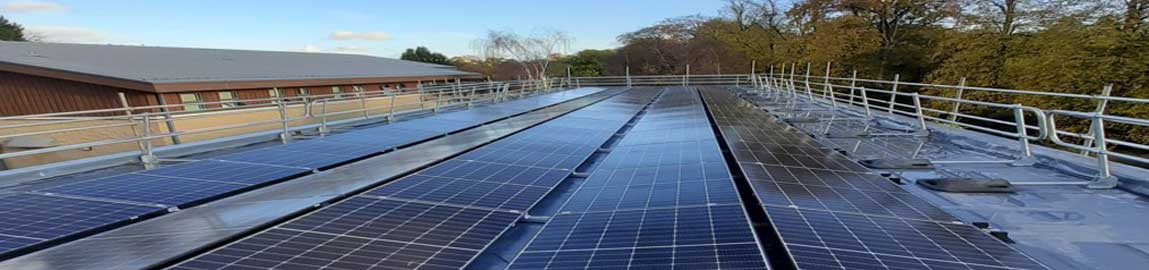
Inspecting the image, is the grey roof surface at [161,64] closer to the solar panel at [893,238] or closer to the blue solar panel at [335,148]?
A: the blue solar panel at [335,148]

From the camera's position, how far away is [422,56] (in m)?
58.3

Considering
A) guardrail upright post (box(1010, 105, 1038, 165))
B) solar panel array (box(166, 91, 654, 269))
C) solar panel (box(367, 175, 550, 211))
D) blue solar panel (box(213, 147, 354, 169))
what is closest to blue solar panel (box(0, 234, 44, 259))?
solar panel array (box(166, 91, 654, 269))

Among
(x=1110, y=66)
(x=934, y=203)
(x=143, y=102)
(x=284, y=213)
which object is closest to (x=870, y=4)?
(x=1110, y=66)

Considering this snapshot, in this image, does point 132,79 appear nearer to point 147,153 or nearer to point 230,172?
point 147,153

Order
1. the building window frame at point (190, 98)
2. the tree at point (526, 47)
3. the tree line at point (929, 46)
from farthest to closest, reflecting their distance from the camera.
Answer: the tree at point (526, 47)
the building window frame at point (190, 98)
the tree line at point (929, 46)

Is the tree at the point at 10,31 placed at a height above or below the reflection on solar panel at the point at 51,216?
above

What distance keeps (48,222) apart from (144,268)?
1581 mm

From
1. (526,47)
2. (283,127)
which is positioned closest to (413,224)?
(283,127)

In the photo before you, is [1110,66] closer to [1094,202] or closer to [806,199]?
[1094,202]

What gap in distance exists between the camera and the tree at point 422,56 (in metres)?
57.8

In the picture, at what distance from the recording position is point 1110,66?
44.1 feet

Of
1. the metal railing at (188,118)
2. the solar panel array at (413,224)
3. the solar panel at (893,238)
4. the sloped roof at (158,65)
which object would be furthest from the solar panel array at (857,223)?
the sloped roof at (158,65)

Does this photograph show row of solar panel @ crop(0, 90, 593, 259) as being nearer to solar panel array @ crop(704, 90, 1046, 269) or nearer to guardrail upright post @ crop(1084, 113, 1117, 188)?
solar panel array @ crop(704, 90, 1046, 269)

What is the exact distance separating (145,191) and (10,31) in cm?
5844
